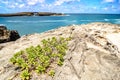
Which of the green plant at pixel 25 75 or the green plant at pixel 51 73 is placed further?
the green plant at pixel 51 73

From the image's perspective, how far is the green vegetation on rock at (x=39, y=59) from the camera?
311 inches

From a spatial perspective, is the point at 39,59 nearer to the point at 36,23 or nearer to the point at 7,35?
the point at 7,35

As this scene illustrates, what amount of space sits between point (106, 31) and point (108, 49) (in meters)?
2.23

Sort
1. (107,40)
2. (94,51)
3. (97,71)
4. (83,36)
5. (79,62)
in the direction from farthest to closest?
(83,36) < (107,40) < (94,51) < (79,62) < (97,71)

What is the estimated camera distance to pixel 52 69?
316 inches

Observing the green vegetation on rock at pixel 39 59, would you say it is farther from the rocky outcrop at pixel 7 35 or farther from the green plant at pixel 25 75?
the rocky outcrop at pixel 7 35

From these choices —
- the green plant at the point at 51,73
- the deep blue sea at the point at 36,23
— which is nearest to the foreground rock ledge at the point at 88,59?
the green plant at the point at 51,73

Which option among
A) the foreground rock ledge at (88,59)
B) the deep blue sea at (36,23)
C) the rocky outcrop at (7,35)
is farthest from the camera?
the deep blue sea at (36,23)

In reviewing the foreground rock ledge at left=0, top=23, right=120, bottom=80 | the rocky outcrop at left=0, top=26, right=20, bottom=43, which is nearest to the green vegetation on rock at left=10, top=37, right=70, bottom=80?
the foreground rock ledge at left=0, top=23, right=120, bottom=80

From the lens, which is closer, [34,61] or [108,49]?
[34,61]

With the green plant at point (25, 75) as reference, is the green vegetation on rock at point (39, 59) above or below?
above

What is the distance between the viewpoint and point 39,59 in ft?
28.8

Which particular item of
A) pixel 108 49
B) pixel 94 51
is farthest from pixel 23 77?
pixel 108 49

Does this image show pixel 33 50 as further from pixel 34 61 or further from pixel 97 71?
pixel 97 71
